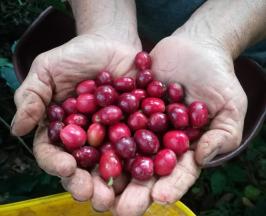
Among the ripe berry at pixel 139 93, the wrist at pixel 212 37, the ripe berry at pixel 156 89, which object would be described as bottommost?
the ripe berry at pixel 139 93

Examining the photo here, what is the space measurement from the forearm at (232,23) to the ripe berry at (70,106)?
661mm

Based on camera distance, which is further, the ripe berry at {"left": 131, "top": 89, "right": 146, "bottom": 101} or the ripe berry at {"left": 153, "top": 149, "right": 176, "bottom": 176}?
the ripe berry at {"left": 131, "top": 89, "right": 146, "bottom": 101}

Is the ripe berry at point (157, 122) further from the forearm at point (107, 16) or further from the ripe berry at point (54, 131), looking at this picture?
the forearm at point (107, 16)

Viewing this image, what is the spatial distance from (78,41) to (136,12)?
0.65m

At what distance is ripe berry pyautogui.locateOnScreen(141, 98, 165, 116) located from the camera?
2141 millimetres

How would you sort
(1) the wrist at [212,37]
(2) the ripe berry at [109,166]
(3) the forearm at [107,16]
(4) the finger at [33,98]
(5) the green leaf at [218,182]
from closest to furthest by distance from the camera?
(2) the ripe berry at [109,166]
(4) the finger at [33,98]
(1) the wrist at [212,37]
(3) the forearm at [107,16]
(5) the green leaf at [218,182]

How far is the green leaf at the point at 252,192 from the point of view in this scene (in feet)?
9.25

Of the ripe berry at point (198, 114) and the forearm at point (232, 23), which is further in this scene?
the forearm at point (232, 23)

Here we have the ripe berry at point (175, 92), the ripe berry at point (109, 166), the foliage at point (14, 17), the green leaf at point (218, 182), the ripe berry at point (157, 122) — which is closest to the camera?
the ripe berry at point (109, 166)

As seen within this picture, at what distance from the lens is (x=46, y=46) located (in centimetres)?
293

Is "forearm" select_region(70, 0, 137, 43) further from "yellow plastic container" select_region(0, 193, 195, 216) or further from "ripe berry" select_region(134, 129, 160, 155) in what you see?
"yellow plastic container" select_region(0, 193, 195, 216)

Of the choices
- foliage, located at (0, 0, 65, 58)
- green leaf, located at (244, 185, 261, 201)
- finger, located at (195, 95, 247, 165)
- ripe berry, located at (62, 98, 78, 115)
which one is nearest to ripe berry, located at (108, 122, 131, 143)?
ripe berry, located at (62, 98, 78, 115)

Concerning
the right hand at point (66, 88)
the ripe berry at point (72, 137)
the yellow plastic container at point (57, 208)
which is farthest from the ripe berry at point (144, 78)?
the yellow plastic container at point (57, 208)

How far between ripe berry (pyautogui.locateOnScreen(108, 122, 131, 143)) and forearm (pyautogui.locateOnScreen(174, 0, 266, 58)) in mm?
604
